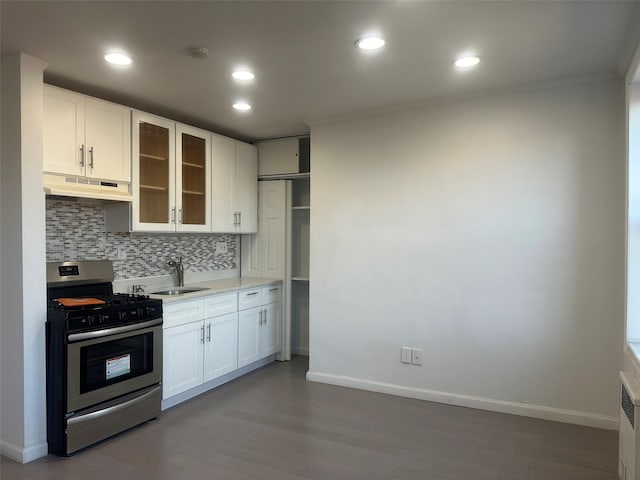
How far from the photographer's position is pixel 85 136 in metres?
3.13

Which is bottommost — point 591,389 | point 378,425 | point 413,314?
point 378,425

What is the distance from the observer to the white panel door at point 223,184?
431 centimetres

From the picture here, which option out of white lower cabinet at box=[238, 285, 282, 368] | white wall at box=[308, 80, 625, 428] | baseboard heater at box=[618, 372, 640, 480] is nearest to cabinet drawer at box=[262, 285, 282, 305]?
white lower cabinet at box=[238, 285, 282, 368]

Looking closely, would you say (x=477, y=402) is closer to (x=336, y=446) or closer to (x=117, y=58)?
(x=336, y=446)

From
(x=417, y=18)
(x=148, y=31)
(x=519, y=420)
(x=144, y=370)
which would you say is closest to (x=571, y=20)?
(x=417, y=18)

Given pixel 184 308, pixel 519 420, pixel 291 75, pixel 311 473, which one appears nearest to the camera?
pixel 311 473

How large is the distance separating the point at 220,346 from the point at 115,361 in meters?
1.07

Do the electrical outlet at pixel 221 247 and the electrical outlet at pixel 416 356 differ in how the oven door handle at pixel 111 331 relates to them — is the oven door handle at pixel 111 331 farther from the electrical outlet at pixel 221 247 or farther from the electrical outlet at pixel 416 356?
the electrical outlet at pixel 416 356

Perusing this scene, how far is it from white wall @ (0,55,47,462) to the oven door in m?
0.22

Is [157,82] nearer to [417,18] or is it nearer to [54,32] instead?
[54,32]

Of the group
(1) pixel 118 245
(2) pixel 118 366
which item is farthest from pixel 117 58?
(2) pixel 118 366

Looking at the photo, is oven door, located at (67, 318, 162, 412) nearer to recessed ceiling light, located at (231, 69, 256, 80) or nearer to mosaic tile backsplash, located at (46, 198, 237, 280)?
mosaic tile backsplash, located at (46, 198, 237, 280)

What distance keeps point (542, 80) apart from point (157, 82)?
2.72m

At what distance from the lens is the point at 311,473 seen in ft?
8.35
